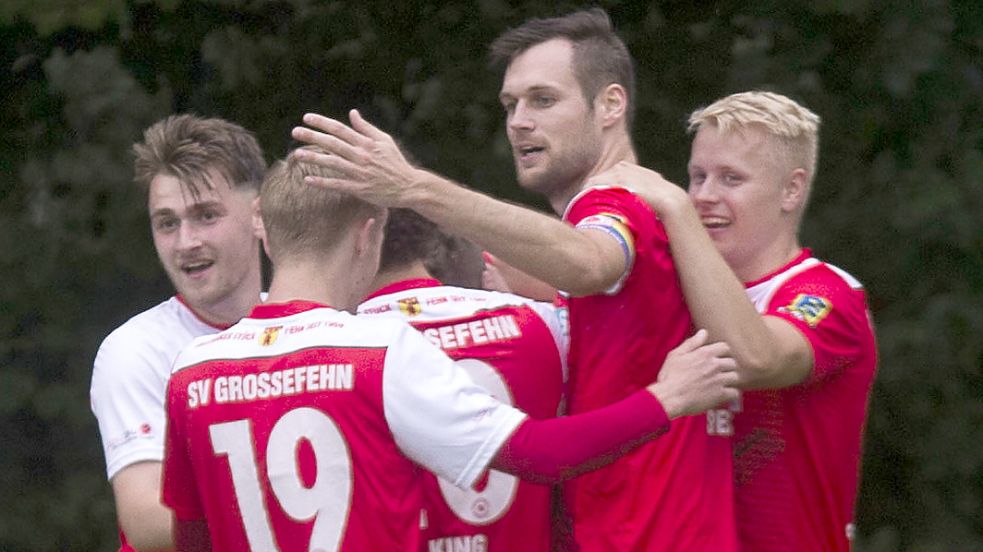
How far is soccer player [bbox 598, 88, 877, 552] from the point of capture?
14.1 ft

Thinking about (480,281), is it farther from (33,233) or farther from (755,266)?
(33,233)

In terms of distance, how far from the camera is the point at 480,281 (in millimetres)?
4965

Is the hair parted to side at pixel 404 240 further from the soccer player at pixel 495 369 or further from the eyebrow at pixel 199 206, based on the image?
the eyebrow at pixel 199 206

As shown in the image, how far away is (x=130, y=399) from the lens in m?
5.02

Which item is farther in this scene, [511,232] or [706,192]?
[706,192]

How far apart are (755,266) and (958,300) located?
4980 mm

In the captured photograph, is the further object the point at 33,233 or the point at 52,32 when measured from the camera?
the point at 33,233

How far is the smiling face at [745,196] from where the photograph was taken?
443cm

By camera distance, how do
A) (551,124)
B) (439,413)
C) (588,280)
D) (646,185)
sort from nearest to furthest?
(439,413) < (588,280) < (646,185) < (551,124)

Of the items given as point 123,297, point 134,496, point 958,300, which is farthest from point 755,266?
point 123,297

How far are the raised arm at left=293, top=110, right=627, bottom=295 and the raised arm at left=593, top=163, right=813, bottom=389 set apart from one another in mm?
223

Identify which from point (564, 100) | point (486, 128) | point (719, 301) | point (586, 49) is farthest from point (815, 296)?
point (486, 128)

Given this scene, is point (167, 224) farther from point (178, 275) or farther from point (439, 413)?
point (439, 413)

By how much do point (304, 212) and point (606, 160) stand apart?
1053 mm
